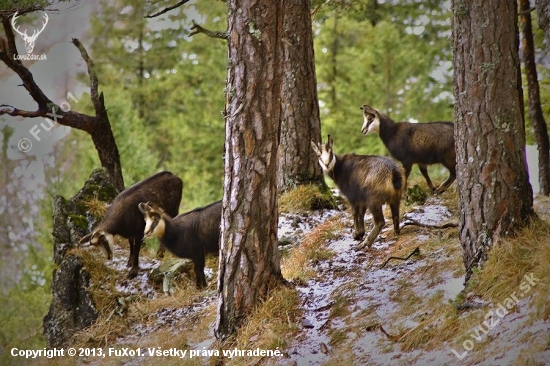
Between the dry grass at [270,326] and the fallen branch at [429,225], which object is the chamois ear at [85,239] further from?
the fallen branch at [429,225]

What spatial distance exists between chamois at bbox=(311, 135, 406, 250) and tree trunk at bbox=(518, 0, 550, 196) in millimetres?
3365

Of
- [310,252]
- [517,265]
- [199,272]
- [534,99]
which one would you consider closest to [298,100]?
[310,252]

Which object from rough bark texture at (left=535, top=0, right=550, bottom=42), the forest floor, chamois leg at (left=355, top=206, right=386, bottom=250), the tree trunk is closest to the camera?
the forest floor

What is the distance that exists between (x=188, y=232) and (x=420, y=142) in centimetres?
369

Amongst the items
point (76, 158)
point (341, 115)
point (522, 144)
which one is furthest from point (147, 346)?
point (76, 158)

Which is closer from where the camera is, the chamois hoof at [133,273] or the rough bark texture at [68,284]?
the rough bark texture at [68,284]

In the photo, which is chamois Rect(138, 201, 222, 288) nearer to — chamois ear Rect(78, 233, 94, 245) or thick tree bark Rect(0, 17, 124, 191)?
chamois ear Rect(78, 233, 94, 245)

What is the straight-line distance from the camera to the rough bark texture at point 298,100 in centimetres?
931

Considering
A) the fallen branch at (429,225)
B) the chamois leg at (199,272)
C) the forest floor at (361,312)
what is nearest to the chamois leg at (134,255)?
the forest floor at (361,312)

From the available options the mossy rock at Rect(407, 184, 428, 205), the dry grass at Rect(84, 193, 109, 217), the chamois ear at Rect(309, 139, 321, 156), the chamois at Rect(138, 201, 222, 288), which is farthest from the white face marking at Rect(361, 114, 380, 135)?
the dry grass at Rect(84, 193, 109, 217)

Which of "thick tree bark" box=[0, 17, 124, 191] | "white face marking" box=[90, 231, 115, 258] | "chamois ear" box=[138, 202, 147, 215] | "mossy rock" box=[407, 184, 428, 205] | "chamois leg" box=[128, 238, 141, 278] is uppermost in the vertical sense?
"thick tree bark" box=[0, 17, 124, 191]

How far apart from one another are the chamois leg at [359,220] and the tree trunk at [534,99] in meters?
3.76

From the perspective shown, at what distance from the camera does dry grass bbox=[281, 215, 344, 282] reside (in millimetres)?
7338

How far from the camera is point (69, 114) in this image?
1099 centimetres
